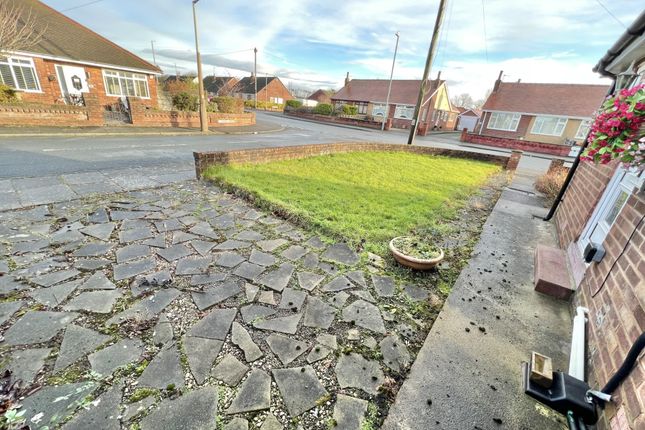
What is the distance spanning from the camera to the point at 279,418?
166 cm

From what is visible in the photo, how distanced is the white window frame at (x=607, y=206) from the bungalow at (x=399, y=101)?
31053 millimetres

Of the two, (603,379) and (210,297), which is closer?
(603,379)

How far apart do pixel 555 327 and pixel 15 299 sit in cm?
482

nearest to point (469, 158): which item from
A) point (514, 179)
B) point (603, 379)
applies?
point (514, 179)

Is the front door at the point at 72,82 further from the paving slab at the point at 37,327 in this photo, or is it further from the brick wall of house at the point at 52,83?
the paving slab at the point at 37,327

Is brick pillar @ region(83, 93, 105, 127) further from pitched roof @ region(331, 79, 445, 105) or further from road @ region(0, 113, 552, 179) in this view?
pitched roof @ region(331, 79, 445, 105)

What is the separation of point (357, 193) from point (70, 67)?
66.7ft

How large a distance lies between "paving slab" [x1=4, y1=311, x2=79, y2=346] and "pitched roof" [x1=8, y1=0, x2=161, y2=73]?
20.1 m

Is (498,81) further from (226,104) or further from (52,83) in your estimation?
(52,83)

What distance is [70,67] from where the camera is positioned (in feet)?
53.3

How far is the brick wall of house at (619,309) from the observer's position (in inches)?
55.9

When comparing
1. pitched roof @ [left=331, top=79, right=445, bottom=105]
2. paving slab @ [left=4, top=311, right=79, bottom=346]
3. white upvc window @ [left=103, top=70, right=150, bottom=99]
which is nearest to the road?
paving slab @ [left=4, top=311, right=79, bottom=346]

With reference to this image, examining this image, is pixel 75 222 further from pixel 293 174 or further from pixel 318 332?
pixel 293 174

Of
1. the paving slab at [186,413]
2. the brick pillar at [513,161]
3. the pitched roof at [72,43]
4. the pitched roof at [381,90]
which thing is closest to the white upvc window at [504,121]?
the pitched roof at [381,90]
